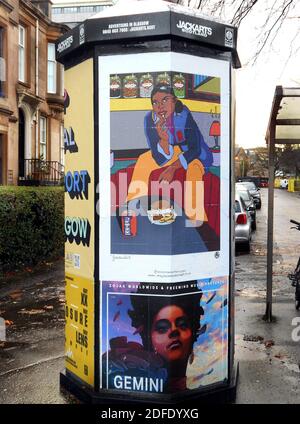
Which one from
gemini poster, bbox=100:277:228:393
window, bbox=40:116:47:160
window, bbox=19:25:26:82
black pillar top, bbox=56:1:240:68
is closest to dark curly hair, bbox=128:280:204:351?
gemini poster, bbox=100:277:228:393

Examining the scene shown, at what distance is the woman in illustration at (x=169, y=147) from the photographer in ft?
12.5

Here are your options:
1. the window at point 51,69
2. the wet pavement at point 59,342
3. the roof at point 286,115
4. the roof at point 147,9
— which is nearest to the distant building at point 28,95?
the window at point 51,69

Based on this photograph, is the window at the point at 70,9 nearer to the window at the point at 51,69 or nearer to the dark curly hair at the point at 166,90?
the window at the point at 51,69

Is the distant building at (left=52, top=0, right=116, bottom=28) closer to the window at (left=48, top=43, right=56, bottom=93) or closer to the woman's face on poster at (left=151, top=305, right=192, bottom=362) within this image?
the window at (left=48, top=43, right=56, bottom=93)

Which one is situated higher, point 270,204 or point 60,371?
point 270,204

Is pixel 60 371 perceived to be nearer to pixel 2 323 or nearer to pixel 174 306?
pixel 174 306

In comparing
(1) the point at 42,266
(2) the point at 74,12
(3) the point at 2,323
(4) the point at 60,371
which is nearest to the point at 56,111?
(1) the point at 42,266

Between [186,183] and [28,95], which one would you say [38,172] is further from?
[186,183]

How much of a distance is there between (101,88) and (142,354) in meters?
2.07

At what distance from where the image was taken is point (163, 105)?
3812mm

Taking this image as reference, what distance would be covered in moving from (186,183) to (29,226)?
7083mm

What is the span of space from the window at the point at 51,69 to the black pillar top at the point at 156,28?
66.0 ft

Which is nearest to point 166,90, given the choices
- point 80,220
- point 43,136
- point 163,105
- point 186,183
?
point 163,105
